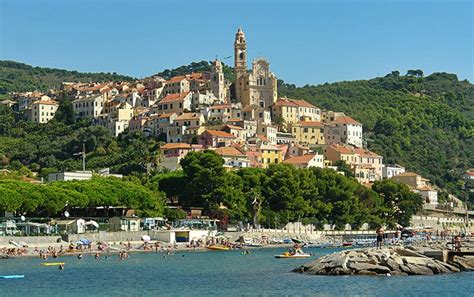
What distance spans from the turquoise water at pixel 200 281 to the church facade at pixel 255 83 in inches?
3143

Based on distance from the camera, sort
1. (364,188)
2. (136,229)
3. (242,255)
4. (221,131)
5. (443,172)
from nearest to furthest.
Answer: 1. (242,255)
2. (136,229)
3. (364,188)
4. (221,131)
5. (443,172)

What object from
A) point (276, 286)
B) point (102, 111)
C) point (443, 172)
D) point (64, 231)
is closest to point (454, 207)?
point (443, 172)

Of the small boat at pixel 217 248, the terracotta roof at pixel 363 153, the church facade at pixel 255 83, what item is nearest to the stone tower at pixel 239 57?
the church facade at pixel 255 83

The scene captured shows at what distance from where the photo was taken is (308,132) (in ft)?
456

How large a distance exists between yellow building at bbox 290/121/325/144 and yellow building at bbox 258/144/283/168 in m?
14.9

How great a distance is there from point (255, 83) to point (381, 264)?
3756 inches

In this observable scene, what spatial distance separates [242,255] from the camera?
2790 inches

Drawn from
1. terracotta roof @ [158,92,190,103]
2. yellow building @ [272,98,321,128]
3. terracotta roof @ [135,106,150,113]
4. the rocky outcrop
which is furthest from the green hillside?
the rocky outcrop

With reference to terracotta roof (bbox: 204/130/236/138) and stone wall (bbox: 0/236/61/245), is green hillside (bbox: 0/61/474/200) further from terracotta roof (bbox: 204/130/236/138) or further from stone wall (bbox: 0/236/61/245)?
stone wall (bbox: 0/236/61/245)

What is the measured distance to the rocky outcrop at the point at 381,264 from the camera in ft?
153

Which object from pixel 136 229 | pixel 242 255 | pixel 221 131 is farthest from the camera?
pixel 221 131

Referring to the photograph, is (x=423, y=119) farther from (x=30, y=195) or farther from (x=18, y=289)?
(x=18, y=289)

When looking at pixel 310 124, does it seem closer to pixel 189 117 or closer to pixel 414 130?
pixel 189 117

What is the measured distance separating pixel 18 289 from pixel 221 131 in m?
81.1
